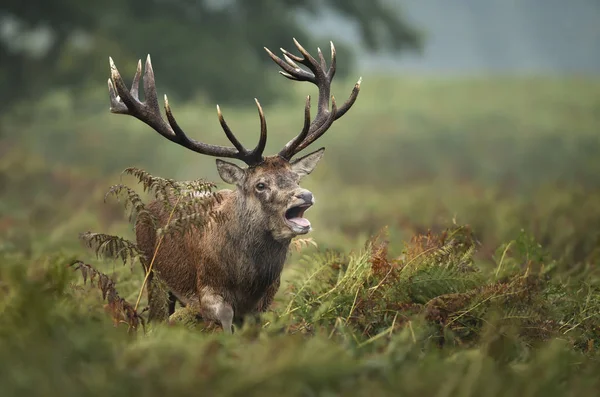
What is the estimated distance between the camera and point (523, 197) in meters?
18.1

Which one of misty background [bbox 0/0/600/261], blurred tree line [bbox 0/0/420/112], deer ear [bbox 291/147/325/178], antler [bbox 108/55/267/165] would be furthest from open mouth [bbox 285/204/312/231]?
blurred tree line [bbox 0/0/420/112]

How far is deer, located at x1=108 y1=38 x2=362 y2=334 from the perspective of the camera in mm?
6738

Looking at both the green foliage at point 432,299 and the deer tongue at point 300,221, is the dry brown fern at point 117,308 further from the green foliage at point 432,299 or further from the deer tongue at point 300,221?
the deer tongue at point 300,221

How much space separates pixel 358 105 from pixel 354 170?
553cm

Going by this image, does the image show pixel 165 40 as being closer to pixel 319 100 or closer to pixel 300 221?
pixel 319 100

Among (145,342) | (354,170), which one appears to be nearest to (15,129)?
(354,170)

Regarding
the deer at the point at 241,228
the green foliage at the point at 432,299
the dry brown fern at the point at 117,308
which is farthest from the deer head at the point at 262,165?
the dry brown fern at the point at 117,308

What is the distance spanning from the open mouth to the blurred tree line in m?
14.7

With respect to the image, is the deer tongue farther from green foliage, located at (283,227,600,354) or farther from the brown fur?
green foliage, located at (283,227,600,354)

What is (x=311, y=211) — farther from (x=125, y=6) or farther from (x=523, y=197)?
(x=125, y=6)

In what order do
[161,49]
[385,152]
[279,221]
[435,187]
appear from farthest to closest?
[385,152] → [161,49] → [435,187] → [279,221]

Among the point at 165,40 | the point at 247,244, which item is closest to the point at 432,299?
the point at 247,244

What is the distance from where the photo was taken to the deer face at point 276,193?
A: 6.62 meters

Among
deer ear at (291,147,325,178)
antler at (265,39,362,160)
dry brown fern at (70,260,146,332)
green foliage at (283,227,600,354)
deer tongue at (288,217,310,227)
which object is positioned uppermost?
antler at (265,39,362,160)
